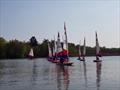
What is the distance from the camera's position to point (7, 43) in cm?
16725

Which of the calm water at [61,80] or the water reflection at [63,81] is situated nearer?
the water reflection at [63,81]

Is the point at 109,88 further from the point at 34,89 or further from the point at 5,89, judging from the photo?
the point at 5,89

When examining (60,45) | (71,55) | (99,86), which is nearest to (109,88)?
(99,86)

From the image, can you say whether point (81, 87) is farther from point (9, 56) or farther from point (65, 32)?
point (9, 56)

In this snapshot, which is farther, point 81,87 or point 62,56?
point 62,56

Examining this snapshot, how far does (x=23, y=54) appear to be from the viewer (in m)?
166

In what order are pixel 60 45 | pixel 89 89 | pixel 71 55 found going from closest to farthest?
1. pixel 89 89
2. pixel 60 45
3. pixel 71 55

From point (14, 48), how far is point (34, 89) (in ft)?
433

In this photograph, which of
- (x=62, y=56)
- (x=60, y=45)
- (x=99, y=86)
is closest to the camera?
(x=99, y=86)

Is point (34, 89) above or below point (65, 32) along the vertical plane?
below

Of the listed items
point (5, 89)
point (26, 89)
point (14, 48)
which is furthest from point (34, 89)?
point (14, 48)

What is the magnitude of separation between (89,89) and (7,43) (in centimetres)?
13994

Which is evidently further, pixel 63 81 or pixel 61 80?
pixel 61 80

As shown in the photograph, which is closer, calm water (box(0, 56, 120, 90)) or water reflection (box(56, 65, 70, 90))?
water reflection (box(56, 65, 70, 90))
